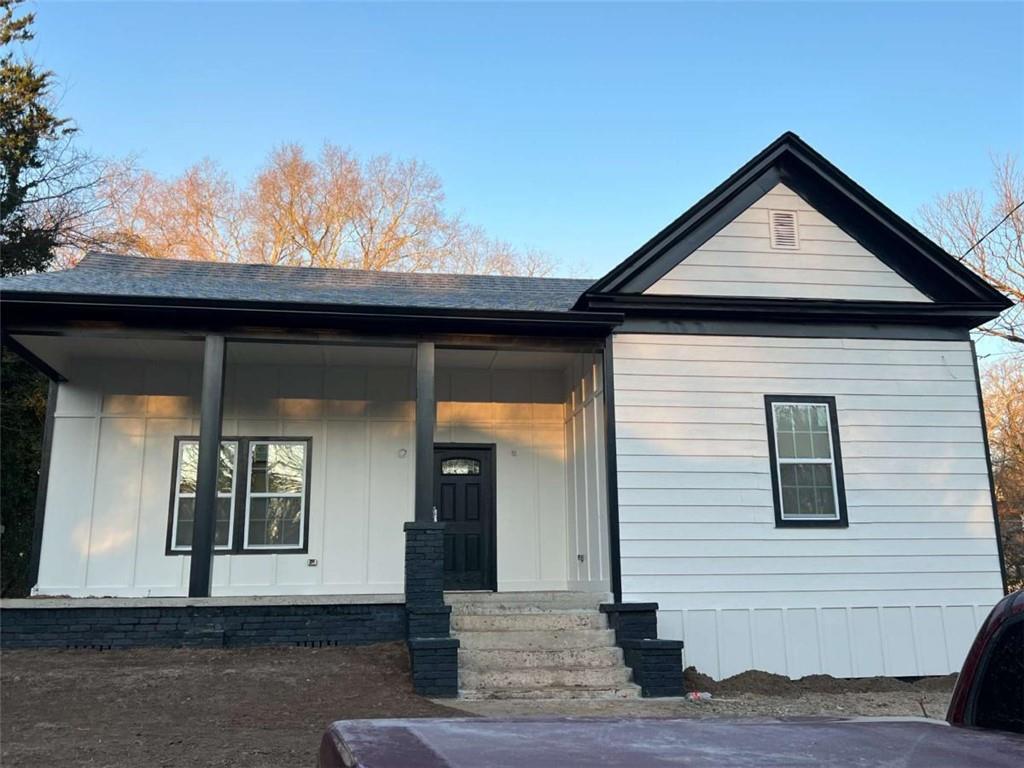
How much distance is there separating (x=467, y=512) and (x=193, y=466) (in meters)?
3.86

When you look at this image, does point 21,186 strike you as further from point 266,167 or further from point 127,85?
point 266,167

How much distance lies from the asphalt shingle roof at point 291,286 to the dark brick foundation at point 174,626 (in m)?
3.33

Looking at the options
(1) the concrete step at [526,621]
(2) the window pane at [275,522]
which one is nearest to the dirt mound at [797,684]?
(1) the concrete step at [526,621]

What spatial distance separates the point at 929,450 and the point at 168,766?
881cm

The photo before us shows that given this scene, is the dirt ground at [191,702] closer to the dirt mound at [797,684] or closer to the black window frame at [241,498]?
the black window frame at [241,498]

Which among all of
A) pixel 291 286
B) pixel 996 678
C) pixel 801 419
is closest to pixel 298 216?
pixel 291 286

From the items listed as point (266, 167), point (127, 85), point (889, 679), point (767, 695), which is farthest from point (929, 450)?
point (266, 167)

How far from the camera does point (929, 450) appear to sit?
400 inches

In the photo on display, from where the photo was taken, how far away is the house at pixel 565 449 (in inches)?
365

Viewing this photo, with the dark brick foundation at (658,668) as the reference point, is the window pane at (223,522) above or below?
above

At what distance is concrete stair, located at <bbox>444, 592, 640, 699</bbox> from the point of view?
26.3 ft

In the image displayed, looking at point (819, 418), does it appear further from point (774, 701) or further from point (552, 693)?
point (552, 693)

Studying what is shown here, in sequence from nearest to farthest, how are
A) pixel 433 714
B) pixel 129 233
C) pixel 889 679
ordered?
pixel 433 714 → pixel 889 679 → pixel 129 233

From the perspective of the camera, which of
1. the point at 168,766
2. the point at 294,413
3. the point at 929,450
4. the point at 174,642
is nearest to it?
the point at 168,766
